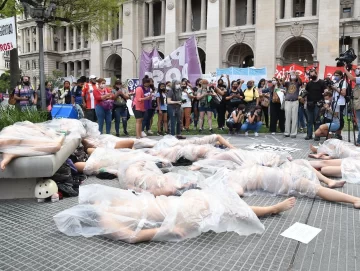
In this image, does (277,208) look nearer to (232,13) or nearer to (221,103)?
(221,103)

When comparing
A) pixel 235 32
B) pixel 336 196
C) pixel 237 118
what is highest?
pixel 235 32

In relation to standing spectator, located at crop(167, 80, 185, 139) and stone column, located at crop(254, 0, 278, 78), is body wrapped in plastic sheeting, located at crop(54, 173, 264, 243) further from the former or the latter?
stone column, located at crop(254, 0, 278, 78)

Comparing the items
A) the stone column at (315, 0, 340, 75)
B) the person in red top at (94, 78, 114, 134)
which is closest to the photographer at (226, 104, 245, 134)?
the person in red top at (94, 78, 114, 134)

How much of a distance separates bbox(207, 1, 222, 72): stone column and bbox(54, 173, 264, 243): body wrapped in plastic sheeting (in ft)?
124

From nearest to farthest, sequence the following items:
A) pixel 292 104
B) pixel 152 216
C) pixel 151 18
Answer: pixel 152 216
pixel 292 104
pixel 151 18

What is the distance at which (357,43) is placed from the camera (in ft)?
118

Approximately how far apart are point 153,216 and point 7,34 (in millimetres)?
9654

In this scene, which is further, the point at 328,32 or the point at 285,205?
the point at 328,32

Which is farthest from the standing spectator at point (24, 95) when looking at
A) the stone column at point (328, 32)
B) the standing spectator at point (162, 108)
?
the stone column at point (328, 32)

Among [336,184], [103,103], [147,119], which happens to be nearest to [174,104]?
[147,119]

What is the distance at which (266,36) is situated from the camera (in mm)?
37750

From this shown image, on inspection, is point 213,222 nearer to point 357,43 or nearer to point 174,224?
point 174,224

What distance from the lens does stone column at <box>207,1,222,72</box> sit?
4025cm

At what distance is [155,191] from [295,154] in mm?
4846
